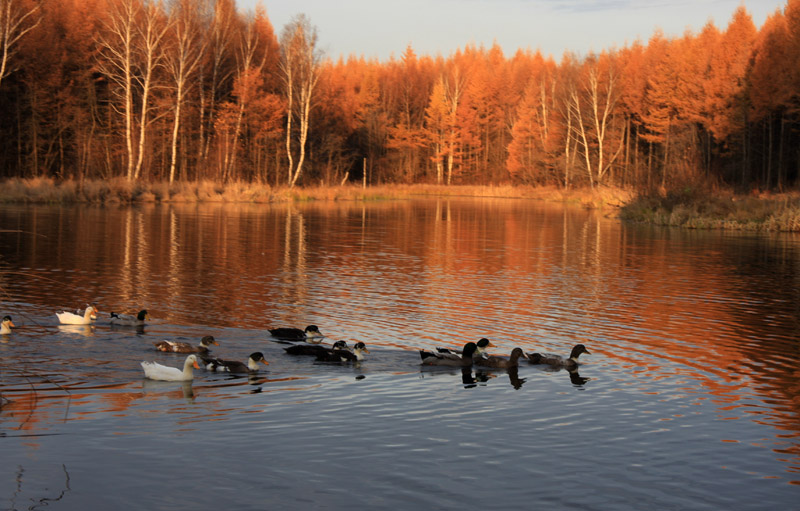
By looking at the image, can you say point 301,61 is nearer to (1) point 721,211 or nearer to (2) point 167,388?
(1) point 721,211

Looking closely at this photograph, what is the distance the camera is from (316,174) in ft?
281

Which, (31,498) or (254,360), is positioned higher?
(254,360)

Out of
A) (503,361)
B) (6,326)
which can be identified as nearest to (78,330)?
(6,326)

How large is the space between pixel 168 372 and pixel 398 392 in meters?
3.17

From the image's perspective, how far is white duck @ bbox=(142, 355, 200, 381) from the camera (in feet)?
38.3

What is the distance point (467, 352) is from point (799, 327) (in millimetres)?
7995

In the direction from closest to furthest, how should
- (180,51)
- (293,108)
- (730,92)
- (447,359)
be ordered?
1. (447,359)
2. (180,51)
3. (730,92)
4. (293,108)

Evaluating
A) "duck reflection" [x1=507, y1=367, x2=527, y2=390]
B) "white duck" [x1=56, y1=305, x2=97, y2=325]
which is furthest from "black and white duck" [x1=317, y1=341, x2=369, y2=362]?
"white duck" [x1=56, y1=305, x2=97, y2=325]

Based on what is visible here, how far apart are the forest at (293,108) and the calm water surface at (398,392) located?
30904 mm

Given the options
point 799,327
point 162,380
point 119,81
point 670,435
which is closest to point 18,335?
point 162,380

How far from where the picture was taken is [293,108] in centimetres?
7550

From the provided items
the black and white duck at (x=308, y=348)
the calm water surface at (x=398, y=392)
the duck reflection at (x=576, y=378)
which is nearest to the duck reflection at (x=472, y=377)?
the calm water surface at (x=398, y=392)

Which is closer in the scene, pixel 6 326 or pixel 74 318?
pixel 6 326

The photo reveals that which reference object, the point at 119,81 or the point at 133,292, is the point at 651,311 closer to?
the point at 133,292
